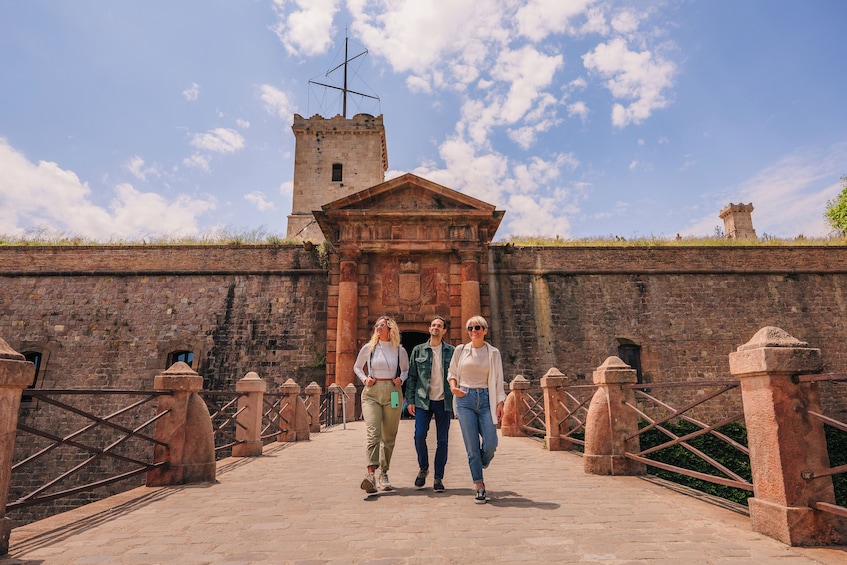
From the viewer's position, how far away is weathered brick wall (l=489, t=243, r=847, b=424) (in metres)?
18.6

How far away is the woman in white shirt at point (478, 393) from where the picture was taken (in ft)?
16.6

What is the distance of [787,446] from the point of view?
366 cm

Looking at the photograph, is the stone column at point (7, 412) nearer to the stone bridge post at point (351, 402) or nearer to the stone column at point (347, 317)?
the stone bridge post at point (351, 402)

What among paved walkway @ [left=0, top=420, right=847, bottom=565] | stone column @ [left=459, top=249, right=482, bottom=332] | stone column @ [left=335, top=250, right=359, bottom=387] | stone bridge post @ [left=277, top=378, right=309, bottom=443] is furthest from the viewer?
stone column @ [left=459, top=249, right=482, bottom=332]

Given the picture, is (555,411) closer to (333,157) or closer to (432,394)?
(432,394)

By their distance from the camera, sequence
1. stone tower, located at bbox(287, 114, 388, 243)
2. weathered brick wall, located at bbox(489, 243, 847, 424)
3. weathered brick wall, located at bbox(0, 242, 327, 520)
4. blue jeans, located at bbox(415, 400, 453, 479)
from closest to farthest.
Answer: blue jeans, located at bbox(415, 400, 453, 479) → weathered brick wall, located at bbox(0, 242, 327, 520) → weathered brick wall, located at bbox(489, 243, 847, 424) → stone tower, located at bbox(287, 114, 388, 243)

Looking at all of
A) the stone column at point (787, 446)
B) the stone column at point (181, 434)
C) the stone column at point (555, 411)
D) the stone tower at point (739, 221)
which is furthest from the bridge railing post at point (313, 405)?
the stone tower at point (739, 221)

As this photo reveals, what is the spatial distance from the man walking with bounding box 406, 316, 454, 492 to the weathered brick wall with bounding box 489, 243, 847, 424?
42.8 ft

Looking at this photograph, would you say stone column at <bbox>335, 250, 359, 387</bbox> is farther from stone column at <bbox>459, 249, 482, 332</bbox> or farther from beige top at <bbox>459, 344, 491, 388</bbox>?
beige top at <bbox>459, 344, 491, 388</bbox>

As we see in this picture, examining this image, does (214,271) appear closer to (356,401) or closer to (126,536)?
(356,401)

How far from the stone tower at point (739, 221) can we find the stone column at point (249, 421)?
2741 centimetres

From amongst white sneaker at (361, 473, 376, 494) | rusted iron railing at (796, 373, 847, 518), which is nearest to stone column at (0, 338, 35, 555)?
white sneaker at (361, 473, 376, 494)

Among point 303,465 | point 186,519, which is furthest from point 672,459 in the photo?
point 186,519

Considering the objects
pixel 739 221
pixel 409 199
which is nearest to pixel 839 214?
pixel 739 221
